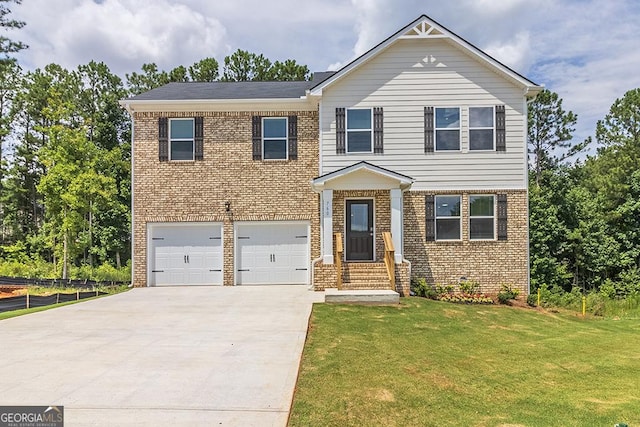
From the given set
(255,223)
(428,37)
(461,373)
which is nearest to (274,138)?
(255,223)

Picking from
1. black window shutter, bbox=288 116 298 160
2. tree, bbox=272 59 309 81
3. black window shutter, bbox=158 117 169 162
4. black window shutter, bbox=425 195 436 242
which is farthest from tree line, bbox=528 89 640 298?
tree, bbox=272 59 309 81

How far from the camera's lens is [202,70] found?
2633cm

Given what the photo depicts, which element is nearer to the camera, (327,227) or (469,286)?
(327,227)

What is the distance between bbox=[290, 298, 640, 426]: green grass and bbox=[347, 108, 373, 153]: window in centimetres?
596

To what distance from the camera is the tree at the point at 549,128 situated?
25.3 metres

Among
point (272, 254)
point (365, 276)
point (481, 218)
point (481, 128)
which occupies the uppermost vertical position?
point (481, 128)

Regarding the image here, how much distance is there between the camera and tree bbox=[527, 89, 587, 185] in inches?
997

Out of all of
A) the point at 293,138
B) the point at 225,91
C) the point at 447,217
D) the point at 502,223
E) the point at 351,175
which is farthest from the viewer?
the point at 225,91

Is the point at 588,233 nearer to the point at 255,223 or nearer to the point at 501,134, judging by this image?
the point at 501,134

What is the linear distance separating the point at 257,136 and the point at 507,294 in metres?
9.39

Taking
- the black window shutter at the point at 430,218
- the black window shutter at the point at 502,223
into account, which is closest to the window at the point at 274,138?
the black window shutter at the point at 430,218

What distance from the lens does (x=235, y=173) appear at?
1372 centimetres

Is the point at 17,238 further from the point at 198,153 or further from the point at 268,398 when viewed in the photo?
the point at 268,398

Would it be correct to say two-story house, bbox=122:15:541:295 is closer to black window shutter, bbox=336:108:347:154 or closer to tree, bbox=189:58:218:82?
black window shutter, bbox=336:108:347:154
